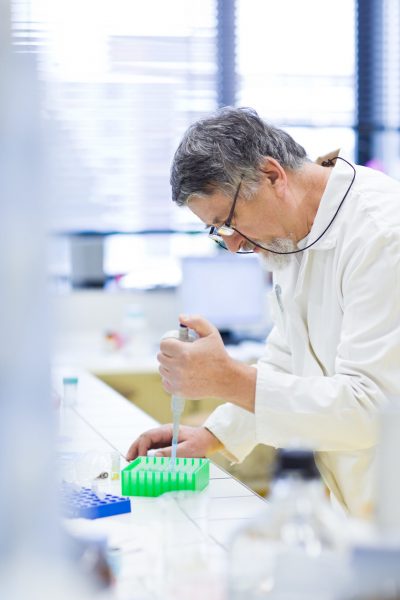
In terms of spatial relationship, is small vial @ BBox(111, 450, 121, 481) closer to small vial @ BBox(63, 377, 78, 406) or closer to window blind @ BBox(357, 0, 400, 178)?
small vial @ BBox(63, 377, 78, 406)

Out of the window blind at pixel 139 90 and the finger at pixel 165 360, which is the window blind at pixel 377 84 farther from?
the finger at pixel 165 360

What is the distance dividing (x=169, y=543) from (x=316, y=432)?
0.49 meters

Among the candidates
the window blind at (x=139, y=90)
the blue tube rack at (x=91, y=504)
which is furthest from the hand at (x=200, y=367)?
the window blind at (x=139, y=90)

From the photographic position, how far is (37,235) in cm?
76

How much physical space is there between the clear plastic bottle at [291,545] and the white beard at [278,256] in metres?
1.13

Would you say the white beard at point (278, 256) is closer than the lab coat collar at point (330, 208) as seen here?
No

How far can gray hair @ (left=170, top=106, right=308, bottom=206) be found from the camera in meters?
1.79

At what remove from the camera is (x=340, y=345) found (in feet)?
5.49

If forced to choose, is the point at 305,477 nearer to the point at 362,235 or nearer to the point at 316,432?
the point at 316,432

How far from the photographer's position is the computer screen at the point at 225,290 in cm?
434

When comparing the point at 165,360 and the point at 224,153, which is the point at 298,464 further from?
the point at 224,153

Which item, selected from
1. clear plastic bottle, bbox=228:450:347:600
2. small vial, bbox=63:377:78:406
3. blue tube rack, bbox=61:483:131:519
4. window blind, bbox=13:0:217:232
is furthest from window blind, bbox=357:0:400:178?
clear plastic bottle, bbox=228:450:347:600

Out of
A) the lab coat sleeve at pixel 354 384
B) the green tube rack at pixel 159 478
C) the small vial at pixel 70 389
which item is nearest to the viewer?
the green tube rack at pixel 159 478

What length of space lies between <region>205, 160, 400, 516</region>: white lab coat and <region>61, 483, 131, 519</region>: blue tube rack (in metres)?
0.35
